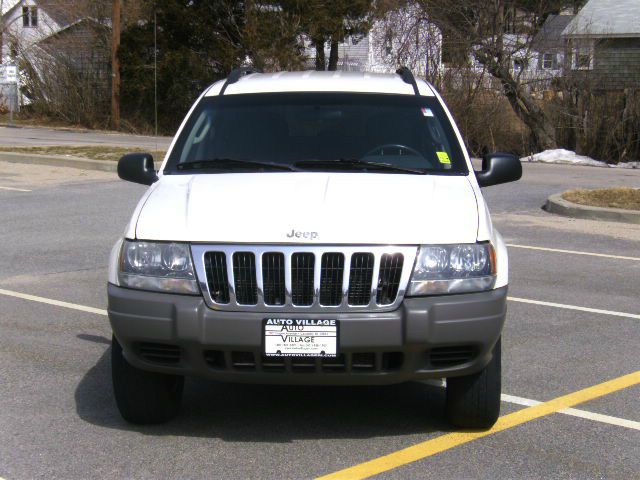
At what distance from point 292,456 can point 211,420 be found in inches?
26.2

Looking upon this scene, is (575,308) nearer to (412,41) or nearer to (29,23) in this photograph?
(412,41)

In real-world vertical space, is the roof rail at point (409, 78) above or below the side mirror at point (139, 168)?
above

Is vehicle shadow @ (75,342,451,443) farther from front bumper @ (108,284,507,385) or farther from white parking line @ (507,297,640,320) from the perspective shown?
white parking line @ (507,297,640,320)

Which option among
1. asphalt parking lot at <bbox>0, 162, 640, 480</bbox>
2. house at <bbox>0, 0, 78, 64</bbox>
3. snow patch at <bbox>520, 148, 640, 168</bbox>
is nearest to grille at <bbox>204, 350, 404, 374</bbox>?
asphalt parking lot at <bbox>0, 162, 640, 480</bbox>

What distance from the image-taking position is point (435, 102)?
242 inches

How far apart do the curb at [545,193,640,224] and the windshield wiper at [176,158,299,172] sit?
853cm

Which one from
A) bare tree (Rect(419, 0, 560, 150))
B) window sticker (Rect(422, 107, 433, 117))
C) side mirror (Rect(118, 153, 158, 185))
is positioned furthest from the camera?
Answer: bare tree (Rect(419, 0, 560, 150))

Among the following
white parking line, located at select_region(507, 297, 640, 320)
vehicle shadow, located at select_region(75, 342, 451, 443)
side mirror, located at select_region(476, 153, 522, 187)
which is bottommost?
white parking line, located at select_region(507, 297, 640, 320)

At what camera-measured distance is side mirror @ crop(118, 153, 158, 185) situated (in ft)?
18.9

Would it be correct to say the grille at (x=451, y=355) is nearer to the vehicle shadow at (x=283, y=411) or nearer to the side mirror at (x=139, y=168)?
the vehicle shadow at (x=283, y=411)

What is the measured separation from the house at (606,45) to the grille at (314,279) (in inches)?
847

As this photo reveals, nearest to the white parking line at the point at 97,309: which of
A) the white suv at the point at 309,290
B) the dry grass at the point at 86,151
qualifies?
the white suv at the point at 309,290

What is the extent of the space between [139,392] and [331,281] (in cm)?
116

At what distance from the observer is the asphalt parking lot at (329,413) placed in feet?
14.9
